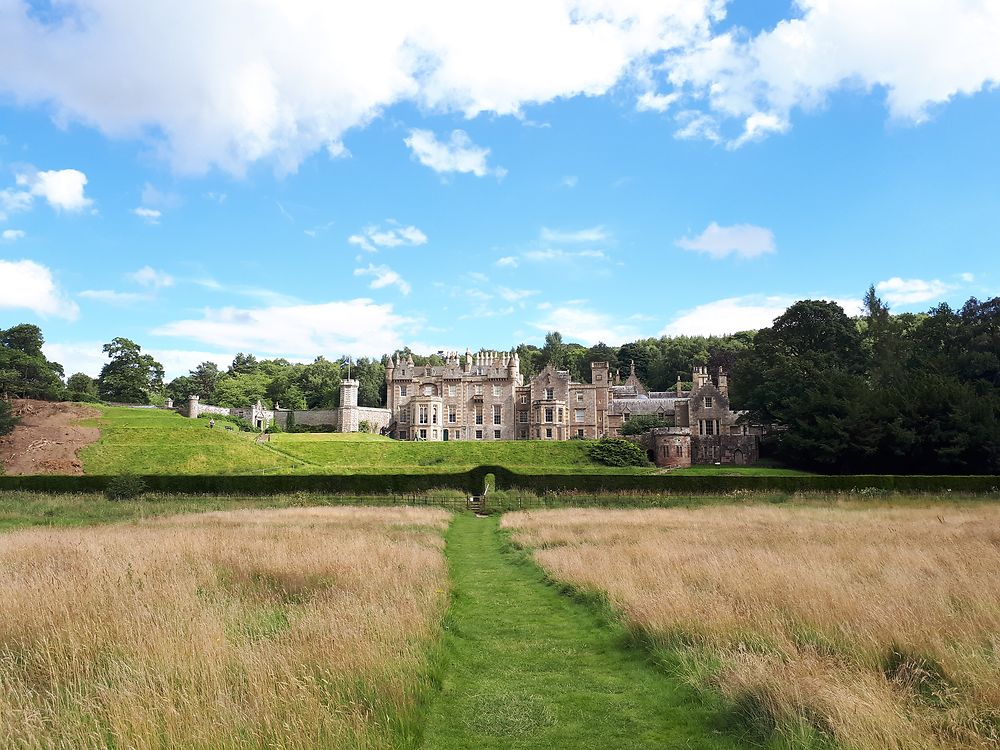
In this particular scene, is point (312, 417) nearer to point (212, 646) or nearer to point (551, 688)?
point (212, 646)

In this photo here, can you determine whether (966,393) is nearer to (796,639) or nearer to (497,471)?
(497,471)

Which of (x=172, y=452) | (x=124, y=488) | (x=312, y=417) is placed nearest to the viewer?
(x=124, y=488)

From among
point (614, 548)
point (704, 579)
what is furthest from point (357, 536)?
point (704, 579)

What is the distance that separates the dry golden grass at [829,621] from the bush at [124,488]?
25397 mm

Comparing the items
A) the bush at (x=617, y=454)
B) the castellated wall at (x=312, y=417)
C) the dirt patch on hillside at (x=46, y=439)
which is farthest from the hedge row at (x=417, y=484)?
the castellated wall at (x=312, y=417)

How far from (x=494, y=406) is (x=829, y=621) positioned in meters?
68.0

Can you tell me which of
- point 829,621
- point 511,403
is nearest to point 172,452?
point 511,403

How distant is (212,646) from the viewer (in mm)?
6895

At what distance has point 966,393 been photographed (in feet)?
157

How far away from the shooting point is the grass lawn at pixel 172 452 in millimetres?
50281

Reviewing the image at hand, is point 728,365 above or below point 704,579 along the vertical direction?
above

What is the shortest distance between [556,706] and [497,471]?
32826mm

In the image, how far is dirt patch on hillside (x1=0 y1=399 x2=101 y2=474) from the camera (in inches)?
1941

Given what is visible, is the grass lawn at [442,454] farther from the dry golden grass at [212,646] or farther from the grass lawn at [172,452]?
the dry golden grass at [212,646]
